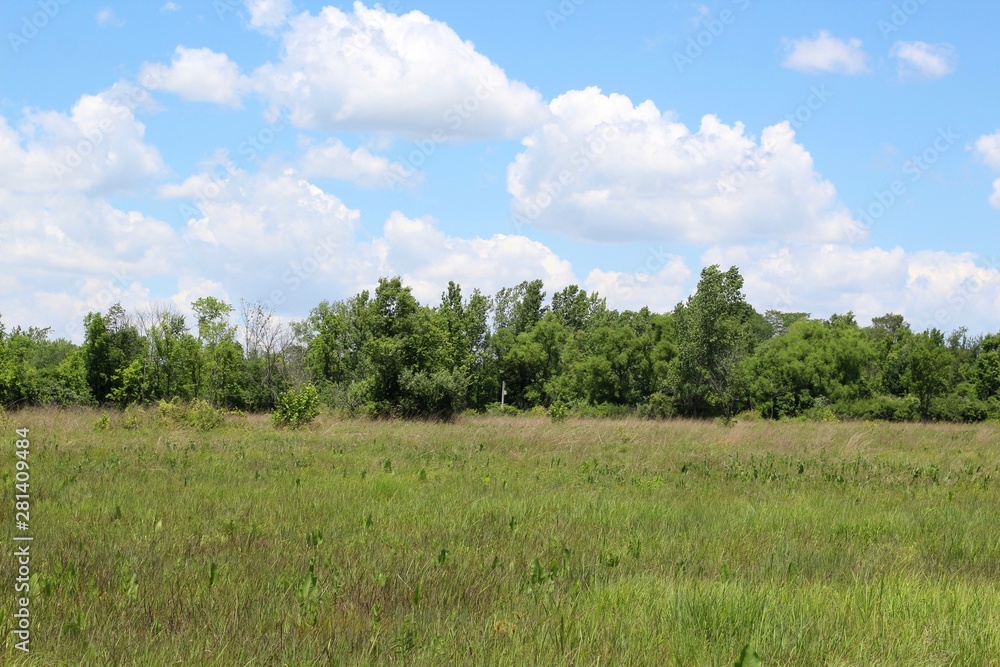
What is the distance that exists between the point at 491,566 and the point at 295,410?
73.1ft

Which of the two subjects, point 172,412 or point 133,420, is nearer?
point 133,420

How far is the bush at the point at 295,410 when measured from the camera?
2725 cm

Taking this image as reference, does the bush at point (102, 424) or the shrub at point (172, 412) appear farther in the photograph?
the shrub at point (172, 412)

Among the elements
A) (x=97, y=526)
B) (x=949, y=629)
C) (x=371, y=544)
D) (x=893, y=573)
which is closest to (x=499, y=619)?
(x=371, y=544)

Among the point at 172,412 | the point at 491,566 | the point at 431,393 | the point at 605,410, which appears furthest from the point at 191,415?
the point at 605,410

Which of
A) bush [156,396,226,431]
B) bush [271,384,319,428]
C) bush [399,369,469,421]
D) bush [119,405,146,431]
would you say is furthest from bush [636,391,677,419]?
bush [119,405,146,431]

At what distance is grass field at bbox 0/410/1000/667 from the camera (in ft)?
15.6

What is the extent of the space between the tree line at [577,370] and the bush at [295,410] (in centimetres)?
1442

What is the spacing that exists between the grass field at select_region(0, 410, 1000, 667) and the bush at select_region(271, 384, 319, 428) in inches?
521

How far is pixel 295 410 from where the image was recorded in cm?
2756

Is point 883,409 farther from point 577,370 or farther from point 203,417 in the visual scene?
point 203,417

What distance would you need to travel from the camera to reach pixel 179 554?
6645 millimetres

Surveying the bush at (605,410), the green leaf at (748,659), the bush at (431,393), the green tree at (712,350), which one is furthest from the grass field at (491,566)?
the bush at (605,410)

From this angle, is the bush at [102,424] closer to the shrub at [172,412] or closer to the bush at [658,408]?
the shrub at [172,412]
